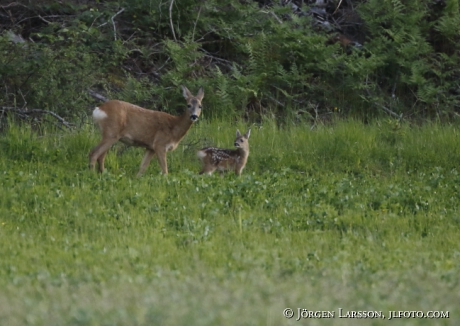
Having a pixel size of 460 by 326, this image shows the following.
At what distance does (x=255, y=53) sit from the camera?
17.7 m

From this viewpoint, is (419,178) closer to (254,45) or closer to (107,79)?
(254,45)

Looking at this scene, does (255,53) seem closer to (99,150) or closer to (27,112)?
(27,112)

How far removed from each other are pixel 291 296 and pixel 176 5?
508 inches

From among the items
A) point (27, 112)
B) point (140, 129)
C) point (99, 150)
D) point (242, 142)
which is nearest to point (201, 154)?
point (242, 142)

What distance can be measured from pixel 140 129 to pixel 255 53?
5444 mm

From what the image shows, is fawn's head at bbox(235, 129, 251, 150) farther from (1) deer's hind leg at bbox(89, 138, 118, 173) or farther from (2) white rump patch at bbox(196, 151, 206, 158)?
(1) deer's hind leg at bbox(89, 138, 118, 173)

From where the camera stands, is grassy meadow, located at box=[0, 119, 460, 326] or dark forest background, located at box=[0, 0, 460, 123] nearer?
grassy meadow, located at box=[0, 119, 460, 326]

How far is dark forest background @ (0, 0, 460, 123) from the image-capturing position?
16766 mm

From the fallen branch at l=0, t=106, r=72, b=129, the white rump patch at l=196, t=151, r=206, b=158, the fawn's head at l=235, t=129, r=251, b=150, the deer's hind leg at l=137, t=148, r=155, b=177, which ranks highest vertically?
the fawn's head at l=235, t=129, r=251, b=150

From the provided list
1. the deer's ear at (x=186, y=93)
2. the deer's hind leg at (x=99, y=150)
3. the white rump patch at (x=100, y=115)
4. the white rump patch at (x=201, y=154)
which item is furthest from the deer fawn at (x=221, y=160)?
the white rump patch at (x=100, y=115)

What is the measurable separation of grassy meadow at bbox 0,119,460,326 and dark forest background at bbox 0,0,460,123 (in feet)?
6.42

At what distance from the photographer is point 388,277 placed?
23.1 feet

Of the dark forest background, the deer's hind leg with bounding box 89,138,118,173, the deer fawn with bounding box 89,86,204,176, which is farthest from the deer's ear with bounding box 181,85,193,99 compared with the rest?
the dark forest background

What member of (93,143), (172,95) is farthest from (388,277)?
(172,95)
